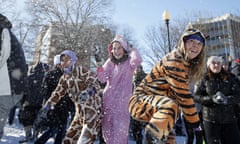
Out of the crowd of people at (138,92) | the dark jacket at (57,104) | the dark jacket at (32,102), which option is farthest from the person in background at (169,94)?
the dark jacket at (32,102)

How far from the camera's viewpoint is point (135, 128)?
6.05 metres

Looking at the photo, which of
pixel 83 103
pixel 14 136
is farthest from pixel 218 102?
pixel 14 136

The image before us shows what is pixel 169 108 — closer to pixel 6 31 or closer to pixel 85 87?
pixel 85 87

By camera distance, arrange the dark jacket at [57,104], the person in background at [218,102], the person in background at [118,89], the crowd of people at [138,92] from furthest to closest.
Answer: the dark jacket at [57,104], the person in background at [118,89], the person in background at [218,102], the crowd of people at [138,92]

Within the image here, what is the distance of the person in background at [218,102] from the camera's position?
13.0 feet

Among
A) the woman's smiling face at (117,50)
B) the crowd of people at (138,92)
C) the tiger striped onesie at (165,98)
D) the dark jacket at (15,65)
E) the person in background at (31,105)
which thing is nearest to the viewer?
the tiger striped onesie at (165,98)

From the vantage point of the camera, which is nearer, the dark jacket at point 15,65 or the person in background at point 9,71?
the person in background at point 9,71

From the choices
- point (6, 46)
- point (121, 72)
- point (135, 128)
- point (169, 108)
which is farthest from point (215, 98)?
point (6, 46)

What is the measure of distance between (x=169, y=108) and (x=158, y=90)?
15.1 inches

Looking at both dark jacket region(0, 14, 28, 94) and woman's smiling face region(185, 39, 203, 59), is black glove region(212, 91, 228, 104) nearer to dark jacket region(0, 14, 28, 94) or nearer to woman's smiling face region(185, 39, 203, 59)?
woman's smiling face region(185, 39, 203, 59)

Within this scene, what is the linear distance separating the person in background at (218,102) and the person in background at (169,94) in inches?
48.6

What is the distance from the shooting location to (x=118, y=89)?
4.48 meters

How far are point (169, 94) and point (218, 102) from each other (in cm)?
142

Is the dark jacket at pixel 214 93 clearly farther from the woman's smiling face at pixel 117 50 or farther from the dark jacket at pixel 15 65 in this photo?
the dark jacket at pixel 15 65
